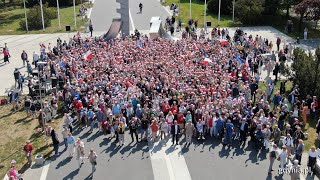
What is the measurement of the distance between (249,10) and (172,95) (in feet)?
81.1

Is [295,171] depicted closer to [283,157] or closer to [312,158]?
[283,157]

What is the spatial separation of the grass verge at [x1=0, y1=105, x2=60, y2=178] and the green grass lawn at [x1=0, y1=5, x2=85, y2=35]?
22.1m

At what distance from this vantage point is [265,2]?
157ft

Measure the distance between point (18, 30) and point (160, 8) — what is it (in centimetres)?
1929

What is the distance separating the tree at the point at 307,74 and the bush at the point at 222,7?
2312 centimetres

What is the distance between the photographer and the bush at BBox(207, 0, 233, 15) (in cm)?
5175

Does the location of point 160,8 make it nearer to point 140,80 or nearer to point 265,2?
point 265,2

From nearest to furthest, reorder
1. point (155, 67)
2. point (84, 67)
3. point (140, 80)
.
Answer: point (140, 80), point (155, 67), point (84, 67)

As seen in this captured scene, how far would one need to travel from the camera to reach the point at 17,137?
23750mm

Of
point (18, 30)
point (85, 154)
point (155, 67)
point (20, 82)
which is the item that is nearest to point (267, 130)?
point (85, 154)

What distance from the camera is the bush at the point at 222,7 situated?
5175cm

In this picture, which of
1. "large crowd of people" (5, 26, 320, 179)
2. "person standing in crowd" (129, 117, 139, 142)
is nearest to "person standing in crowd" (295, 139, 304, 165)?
"large crowd of people" (5, 26, 320, 179)

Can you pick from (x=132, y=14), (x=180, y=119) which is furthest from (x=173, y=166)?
(x=132, y=14)

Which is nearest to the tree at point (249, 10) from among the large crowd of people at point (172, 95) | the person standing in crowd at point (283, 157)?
the large crowd of people at point (172, 95)
